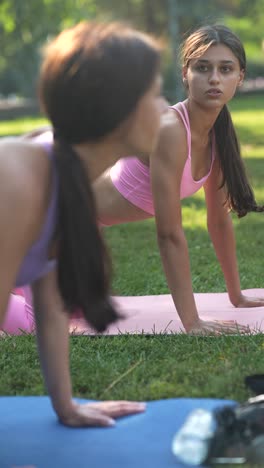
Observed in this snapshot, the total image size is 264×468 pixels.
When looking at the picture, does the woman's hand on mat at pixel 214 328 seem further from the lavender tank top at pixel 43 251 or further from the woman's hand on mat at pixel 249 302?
the lavender tank top at pixel 43 251

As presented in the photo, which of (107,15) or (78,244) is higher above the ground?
(78,244)

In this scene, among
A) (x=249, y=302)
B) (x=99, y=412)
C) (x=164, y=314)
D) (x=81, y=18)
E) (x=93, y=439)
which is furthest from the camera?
(x=81, y=18)

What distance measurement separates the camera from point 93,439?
2852mm

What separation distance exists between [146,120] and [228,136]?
190 cm

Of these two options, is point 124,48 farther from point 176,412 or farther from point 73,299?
point 176,412

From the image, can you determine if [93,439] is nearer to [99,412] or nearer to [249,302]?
[99,412]

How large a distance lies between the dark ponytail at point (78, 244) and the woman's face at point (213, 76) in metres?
1.77

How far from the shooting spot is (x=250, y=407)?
2809 millimetres

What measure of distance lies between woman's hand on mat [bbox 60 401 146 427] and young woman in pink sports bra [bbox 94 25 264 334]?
1113mm

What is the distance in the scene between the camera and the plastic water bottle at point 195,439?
8.76 feet

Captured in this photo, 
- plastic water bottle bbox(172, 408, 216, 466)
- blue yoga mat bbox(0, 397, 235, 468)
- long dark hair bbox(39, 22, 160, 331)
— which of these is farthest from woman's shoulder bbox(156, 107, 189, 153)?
plastic water bottle bbox(172, 408, 216, 466)

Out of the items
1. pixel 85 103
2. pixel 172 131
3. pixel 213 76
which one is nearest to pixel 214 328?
pixel 172 131

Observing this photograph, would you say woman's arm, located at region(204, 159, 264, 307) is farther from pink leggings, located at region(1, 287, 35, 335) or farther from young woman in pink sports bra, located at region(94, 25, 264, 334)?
pink leggings, located at region(1, 287, 35, 335)

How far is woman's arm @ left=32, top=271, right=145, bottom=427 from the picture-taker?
9.62ft
